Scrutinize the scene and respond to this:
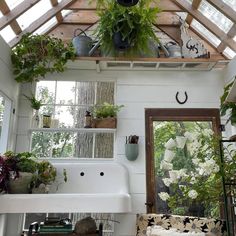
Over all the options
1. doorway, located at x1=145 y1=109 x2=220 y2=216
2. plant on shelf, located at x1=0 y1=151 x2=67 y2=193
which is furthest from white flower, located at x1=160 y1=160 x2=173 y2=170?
plant on shelf, located at x1=0 y1=151 x2=67 y2=193

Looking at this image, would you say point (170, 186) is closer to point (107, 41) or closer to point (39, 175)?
point (39, 175)

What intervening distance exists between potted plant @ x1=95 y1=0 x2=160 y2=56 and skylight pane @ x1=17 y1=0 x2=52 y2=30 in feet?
2.23

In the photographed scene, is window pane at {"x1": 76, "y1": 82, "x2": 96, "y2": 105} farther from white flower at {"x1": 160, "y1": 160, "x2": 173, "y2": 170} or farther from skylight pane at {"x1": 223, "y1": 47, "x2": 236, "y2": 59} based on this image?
skylight pane at {"x1": 223, "y1": 47, "x2": 236, "y2": 59}

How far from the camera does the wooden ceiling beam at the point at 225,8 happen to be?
2.79 m

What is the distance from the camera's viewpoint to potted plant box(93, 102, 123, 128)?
10.5 ft

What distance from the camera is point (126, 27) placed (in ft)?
9.58

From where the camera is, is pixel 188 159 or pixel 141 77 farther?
pixel 141 77

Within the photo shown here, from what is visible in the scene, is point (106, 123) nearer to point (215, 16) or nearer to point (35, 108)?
point (35, 108)

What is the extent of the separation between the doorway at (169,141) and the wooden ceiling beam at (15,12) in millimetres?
1783

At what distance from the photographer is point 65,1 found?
126 inches

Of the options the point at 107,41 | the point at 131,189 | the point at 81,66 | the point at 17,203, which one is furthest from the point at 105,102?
the point at 17,203

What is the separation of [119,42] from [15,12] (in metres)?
1.15

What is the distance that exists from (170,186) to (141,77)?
1.40 meters

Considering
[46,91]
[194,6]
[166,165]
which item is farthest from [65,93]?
[194,6]
